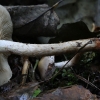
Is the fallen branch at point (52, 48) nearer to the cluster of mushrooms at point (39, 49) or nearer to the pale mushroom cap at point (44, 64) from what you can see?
the cluster of mushrooms at point (39, 49)

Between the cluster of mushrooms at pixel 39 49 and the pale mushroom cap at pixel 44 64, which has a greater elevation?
the cluster of mushrooms at pixel 39 49

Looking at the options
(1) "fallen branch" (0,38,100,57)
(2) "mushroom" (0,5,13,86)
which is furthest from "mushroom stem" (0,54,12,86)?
(1) "fallen branch" (0,38,100,57)

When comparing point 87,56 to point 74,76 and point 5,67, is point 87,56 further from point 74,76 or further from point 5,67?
point 5,67

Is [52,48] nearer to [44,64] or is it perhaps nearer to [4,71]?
[44,64]

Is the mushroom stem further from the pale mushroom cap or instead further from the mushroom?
the pale mushroom cap

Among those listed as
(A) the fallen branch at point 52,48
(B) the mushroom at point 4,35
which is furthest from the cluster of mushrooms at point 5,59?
(A) the fallen branch at point 52,48

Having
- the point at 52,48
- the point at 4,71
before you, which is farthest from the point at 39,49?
the point at 4,71

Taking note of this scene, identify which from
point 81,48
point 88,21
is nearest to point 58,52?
point 81,48

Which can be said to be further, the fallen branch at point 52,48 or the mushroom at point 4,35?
the mushroom at point 4,35
